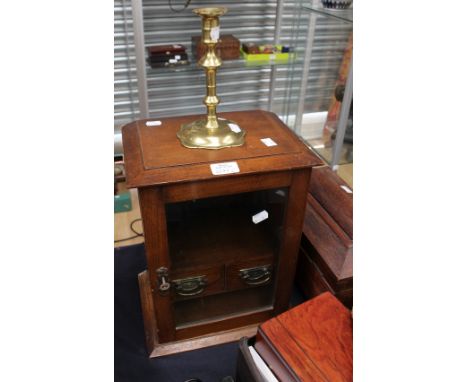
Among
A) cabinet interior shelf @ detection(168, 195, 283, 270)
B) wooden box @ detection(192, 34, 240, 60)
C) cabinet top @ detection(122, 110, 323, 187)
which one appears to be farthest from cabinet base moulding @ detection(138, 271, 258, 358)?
wooden box @ detection(192, 34, 240, 60)

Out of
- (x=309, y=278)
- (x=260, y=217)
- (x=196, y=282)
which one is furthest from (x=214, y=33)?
(x=309, y=278)

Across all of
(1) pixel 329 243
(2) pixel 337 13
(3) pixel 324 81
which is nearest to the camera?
(1) pixel 329 243

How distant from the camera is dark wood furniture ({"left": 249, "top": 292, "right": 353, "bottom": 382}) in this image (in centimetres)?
76

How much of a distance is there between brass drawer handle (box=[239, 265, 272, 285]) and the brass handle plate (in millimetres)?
120

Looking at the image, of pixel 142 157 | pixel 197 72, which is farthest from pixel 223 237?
pixel 197 72

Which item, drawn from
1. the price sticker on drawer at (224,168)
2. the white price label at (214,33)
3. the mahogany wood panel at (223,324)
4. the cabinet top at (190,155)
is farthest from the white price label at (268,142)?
the mahogany wood panel at (223,324)

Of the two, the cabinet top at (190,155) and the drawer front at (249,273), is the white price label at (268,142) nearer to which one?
the cabinet top at (190,155)

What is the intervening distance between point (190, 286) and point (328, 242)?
1.53 feet

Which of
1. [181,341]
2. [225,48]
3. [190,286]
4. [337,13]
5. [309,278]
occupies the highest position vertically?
[337,13]

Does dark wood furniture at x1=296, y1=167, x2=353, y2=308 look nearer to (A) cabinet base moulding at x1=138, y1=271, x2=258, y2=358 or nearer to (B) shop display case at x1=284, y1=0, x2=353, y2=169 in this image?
(A) cabinet base moulding at x1=138, y1=271, x2=258, y2=358

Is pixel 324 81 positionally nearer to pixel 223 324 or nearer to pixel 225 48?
pixel 225 48

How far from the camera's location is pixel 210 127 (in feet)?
3.11

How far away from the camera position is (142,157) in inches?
34.5
